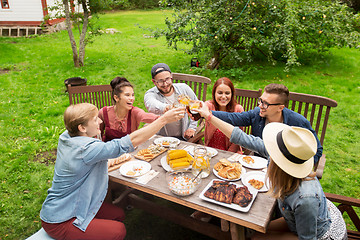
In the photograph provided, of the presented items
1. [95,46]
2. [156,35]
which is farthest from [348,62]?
[95,46]

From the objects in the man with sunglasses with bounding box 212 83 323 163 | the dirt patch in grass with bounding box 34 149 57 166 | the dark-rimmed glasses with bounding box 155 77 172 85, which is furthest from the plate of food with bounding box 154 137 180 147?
the dirt patch in grass with bounding box 34 149 57 166

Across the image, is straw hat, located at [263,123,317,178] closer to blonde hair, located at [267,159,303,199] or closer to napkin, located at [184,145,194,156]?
blonde hair, located at [267,159,303,199]

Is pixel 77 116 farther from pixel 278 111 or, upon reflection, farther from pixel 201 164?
pixel 278 111

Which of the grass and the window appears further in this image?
the window

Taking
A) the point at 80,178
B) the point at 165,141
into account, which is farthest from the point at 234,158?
the point at 80,178

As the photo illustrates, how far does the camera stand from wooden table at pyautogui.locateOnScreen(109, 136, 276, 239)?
83.7 inches

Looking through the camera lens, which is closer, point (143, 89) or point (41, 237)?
point (41, 237)

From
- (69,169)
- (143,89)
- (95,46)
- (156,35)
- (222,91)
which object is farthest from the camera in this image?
(95,46)

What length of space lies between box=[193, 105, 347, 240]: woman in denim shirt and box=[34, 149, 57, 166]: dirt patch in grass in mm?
4276

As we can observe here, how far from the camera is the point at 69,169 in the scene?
245cm

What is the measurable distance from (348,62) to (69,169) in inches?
449

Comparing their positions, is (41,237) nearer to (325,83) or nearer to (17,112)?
(17,112)

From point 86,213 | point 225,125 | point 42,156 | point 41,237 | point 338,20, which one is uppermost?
point 338,20

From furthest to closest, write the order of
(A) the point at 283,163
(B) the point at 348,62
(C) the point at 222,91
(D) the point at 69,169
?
(B) the point at 348,62, (C) the point at 222,91, (D) the point at 69,169, (A) the point at 283,163
